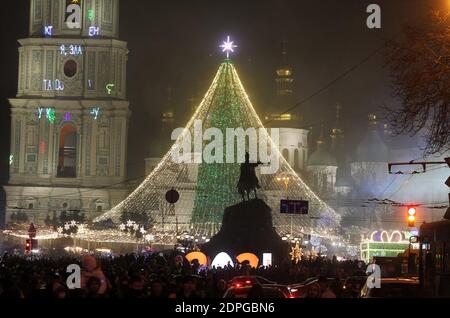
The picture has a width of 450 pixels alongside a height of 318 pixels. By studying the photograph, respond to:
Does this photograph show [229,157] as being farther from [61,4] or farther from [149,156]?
[149,156]

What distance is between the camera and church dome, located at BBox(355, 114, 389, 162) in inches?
5920

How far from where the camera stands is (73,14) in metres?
119

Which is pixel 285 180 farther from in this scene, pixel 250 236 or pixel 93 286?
pixel 93 286

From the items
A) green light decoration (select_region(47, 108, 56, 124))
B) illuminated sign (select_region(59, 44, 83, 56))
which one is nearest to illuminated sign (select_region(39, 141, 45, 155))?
green light decoration (select_region(47, 108, 56, 124))

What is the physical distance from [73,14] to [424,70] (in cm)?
9989

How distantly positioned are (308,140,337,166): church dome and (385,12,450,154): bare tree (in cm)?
13146

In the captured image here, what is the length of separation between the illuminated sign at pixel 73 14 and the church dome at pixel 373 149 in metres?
42.6

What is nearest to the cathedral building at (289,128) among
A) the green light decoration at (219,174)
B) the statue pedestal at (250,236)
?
the green light decoration at (219,174)

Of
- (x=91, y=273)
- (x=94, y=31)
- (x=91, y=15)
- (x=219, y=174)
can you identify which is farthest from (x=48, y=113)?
(x=91, y=273)

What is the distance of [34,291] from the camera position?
54.5 ft

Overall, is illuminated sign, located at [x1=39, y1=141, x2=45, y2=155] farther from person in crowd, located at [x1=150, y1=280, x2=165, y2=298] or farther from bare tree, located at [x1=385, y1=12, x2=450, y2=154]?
person in crowd, located at [x1=150, y1=280, x2=165, y2=298]

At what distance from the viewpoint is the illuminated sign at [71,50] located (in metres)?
118
